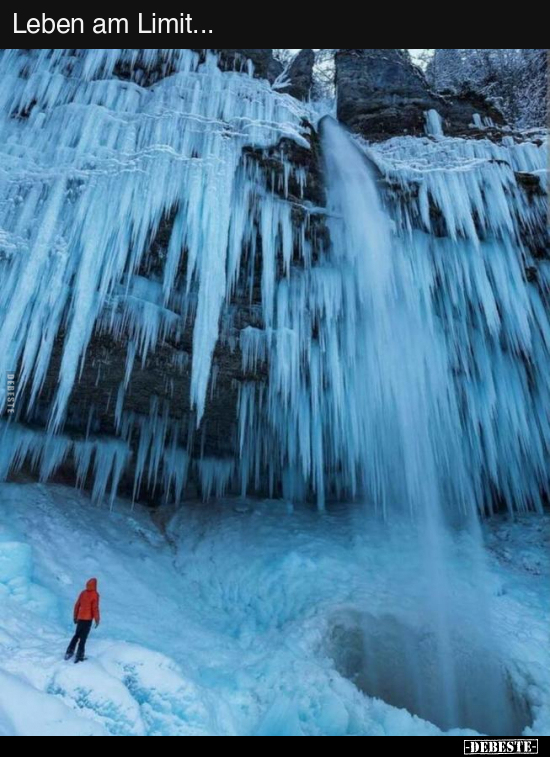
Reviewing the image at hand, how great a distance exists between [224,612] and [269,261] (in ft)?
19.5

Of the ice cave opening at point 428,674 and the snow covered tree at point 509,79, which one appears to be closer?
the ice cave opening at point 428,674

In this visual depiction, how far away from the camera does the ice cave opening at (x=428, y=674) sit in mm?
6387

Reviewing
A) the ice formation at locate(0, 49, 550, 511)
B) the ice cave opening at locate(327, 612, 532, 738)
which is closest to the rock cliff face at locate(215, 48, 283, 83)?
the ice formation at locate(0, 49, 550, 511)

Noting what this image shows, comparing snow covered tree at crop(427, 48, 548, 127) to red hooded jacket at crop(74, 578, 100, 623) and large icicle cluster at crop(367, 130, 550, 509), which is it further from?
red hooded jacket at crop(74, 578, 100, 623)

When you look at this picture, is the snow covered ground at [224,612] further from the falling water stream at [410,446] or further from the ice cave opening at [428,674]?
the falling water stream at [410,446]

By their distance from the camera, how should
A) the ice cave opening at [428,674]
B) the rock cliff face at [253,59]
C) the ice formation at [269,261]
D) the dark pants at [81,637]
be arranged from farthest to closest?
the rock cliff face at [253,59] → the ice formation at [269,261] → the ice cave opening at [428,674] → the dark pants at [81,637]

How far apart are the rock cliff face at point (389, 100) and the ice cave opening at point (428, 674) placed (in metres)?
9.01

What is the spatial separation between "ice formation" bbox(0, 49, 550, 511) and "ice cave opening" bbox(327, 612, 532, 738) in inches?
125

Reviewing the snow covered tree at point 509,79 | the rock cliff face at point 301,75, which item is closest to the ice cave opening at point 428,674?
the rock cliff face at point 301,75

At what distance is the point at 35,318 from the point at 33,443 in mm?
3729

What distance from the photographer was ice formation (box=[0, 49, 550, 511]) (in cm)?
709

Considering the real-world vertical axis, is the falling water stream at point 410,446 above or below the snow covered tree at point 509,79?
below
